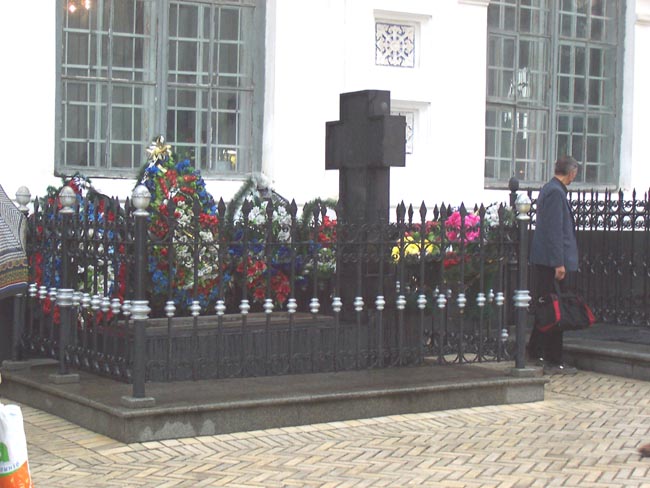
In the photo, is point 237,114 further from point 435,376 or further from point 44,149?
point 435,376

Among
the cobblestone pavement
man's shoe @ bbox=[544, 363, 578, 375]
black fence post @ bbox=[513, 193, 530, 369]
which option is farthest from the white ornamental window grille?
the cobblestone pavement

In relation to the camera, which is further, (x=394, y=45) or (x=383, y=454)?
(x=394, y=45)

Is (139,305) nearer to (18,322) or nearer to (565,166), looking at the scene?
(18,322)

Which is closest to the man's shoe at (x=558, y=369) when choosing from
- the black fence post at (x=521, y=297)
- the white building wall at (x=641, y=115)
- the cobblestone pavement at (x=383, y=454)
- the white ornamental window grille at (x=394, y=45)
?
the black fence post at (x=521, y=297)

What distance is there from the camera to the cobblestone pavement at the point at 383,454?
22.0 ft

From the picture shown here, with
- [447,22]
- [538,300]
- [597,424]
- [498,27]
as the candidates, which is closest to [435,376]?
[597,424]

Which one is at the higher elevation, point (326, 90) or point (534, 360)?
point (326, 90)

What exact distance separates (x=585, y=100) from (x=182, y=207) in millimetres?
7124

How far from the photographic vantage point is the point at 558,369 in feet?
34.8

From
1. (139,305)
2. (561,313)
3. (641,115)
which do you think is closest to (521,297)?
(561,313)

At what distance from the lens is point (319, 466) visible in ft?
22.9

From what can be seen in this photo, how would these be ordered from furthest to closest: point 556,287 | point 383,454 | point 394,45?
point 394,45 < point 556,287 < point 383,454

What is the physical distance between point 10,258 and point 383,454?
3.09 meters

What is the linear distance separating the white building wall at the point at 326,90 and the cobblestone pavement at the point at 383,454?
11.9 ft
